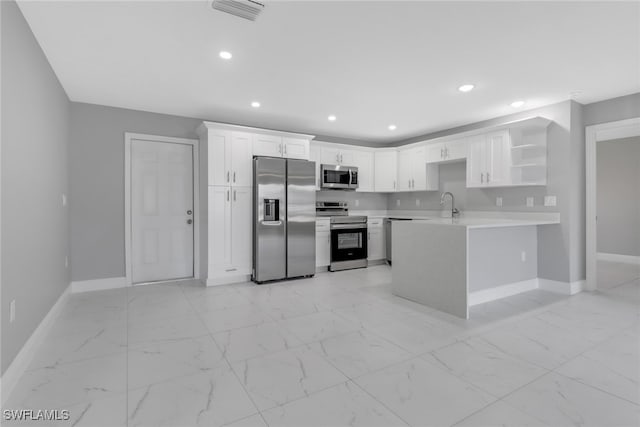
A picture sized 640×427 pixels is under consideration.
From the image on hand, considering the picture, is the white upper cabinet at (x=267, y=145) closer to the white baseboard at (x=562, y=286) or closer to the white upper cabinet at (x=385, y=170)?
the white upper cabinet at (x=385, y=170)

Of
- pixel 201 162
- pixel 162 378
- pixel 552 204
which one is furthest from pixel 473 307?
pixel 201 162

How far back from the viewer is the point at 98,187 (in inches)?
162

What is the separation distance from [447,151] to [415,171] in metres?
0.73

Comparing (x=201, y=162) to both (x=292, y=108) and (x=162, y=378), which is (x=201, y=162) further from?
(x=162, y=378)

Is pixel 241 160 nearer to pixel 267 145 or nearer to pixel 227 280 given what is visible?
pixel 267 145

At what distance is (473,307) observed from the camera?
3426 mm

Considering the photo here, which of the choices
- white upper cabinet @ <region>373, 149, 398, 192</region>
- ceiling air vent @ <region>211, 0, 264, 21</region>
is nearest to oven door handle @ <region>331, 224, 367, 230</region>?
white upper cabinet @ <region>373, 149, 398, 192</region>

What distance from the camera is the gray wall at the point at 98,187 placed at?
3.98 m

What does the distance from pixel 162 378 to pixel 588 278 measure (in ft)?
16.2

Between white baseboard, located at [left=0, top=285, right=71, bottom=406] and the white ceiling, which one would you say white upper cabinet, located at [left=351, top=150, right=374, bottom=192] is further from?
white baseboard, located at [left=0, top=285, right=71, bottom=406]

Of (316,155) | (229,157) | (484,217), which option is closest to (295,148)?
(316,155)

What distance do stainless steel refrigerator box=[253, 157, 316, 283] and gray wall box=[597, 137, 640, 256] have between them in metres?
5.91

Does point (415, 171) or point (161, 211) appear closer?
point (161, 211)

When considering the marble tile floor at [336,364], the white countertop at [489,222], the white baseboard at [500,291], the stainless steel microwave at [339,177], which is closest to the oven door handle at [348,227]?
the stainless steel microwave at [339,177]
